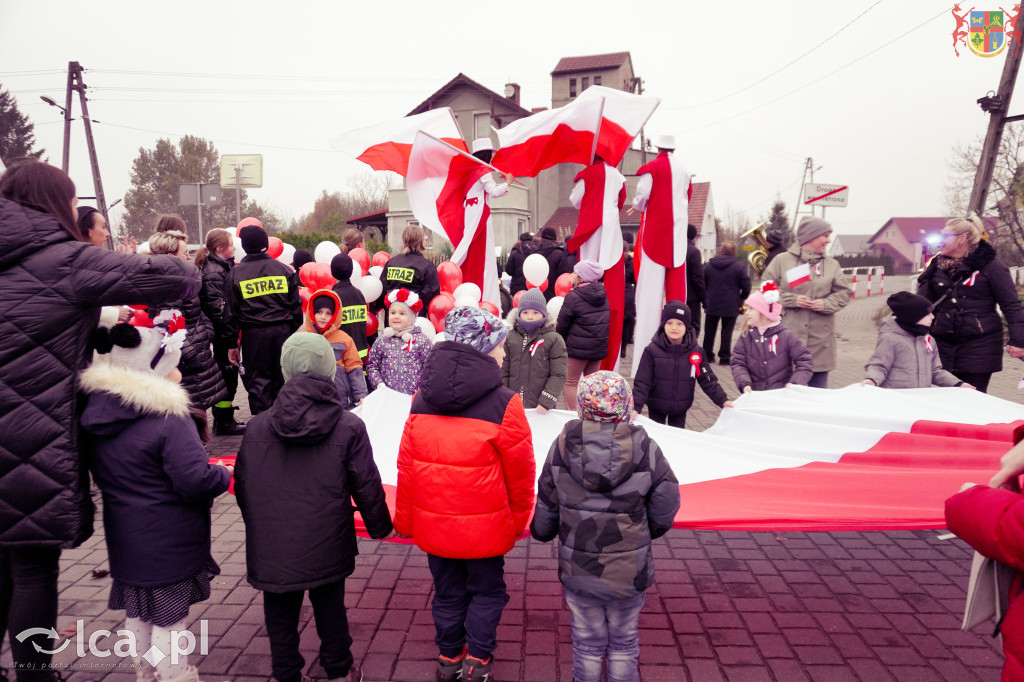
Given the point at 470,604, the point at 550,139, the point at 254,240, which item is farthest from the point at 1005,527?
the point at 550,139

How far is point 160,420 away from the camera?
2.60 metres

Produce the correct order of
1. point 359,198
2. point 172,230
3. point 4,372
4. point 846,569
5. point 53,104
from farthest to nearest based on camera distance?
point 359,198, point 53,104, point 172,230, point 846,569, point 4,372

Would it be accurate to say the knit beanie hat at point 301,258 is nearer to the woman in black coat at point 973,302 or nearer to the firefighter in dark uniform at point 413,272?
the firefighter in dark uniform at point 413,272

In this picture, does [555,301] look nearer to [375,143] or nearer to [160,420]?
[375,143]

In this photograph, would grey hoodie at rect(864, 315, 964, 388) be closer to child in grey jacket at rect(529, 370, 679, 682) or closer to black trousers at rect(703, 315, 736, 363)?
child in grey jacket at rect(529, 370, 679, 682)

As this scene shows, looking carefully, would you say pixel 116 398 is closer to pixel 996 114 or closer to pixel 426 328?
pixel 426 328

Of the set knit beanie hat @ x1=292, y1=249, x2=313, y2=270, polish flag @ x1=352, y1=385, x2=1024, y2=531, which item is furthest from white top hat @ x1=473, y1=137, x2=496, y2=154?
polish flag @ x1=352, y1=385, x2=1024, y2=531

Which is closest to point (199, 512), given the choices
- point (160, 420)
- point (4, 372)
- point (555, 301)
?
point (160, 420)

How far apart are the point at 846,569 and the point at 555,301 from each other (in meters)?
4.37

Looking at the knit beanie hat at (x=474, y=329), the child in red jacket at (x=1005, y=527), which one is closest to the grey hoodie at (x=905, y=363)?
the child in red jacket at (x=1005, y=527)

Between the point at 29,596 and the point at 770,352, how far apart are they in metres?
4.74

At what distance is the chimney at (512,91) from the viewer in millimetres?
34312

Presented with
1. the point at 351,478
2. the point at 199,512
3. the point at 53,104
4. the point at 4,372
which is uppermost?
the point at 53,104

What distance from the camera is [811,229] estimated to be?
18.6 ft
